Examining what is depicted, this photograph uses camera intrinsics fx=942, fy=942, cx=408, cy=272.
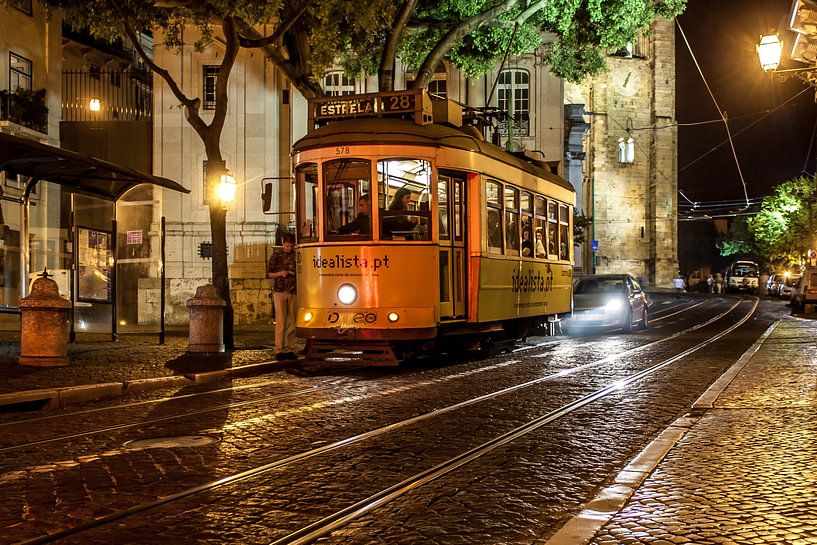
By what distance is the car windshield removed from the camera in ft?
81.5

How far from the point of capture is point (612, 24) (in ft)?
75.2

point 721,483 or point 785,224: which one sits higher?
point 785,224

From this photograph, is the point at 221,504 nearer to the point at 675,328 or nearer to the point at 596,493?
the point at 596,493

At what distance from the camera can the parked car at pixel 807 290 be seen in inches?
1405

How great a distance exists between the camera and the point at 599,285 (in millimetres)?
25516

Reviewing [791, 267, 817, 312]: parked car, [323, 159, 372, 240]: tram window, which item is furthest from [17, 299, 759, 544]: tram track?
A: [791, 267, 817, 312]: parked car

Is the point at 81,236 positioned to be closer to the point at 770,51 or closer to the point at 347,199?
the point at 347,199

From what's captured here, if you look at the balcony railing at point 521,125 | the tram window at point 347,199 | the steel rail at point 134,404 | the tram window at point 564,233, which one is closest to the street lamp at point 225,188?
the tram window at point 347,199

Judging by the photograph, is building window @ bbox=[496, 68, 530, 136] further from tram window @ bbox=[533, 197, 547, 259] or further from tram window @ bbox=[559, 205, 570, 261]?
tram window @ bbox=[533, 197, 547, 259]

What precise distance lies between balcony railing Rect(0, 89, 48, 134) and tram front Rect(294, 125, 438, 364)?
48.8 ft

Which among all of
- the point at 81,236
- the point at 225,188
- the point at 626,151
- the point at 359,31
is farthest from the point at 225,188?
the point at 626,151

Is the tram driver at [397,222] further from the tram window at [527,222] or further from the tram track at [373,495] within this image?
the tram window at [527,222]

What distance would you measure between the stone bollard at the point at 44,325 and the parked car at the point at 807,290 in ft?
97.9

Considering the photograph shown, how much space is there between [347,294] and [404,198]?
1606 mm
